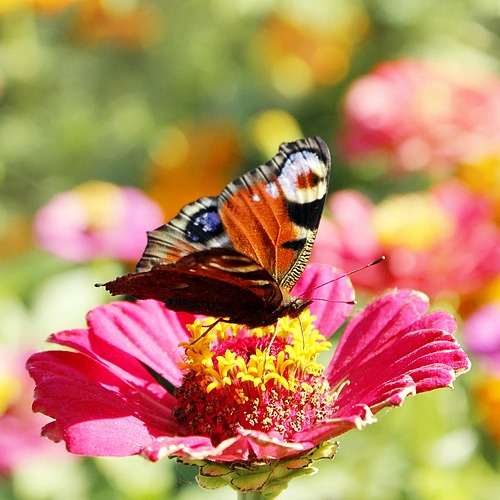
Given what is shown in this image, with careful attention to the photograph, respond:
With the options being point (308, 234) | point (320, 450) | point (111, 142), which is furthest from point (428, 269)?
point (111, 142)

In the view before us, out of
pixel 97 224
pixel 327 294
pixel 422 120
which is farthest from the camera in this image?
pixel 422 120

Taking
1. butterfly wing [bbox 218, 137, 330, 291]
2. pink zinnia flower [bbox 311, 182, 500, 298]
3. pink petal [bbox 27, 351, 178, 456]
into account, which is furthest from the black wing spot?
pink zinnia flower [bbox 311, 182, 500, 298]

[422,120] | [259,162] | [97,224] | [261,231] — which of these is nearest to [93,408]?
[261,231]

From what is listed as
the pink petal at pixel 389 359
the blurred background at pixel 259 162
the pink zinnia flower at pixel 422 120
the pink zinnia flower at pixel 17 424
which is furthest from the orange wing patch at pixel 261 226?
the pink zinnia flower at pixel 422 120

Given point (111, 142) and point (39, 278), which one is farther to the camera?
point (111, 142)

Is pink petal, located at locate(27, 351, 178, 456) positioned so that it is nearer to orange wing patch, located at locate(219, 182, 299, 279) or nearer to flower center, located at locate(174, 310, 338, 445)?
flower center, located at locate(174, 310, 338, 445)

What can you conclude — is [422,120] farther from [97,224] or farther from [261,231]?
[261,231]

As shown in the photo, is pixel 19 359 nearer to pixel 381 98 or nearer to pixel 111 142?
pixel 381 98

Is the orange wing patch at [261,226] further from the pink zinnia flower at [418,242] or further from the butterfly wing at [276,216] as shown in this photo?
the pink zinnia flower at [418,242]
